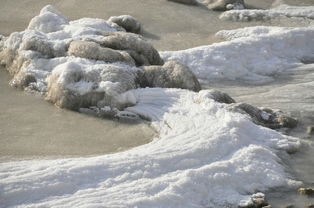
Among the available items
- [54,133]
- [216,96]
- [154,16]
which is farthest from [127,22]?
[54,133]

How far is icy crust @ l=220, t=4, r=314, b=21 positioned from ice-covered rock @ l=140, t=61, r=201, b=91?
3974 mm

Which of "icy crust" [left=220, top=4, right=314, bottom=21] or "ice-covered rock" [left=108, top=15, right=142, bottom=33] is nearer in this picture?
"ice-covered rock" [left=108, top=15, right=142, bottom=33]

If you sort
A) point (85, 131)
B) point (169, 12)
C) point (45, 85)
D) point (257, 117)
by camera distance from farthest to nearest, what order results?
point (169, 12) → point (45, 85) → point (257, 117) → point (85, 131)

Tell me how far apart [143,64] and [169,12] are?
3658mm

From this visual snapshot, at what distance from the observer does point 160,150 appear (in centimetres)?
510

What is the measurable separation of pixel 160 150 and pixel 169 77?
183 cm

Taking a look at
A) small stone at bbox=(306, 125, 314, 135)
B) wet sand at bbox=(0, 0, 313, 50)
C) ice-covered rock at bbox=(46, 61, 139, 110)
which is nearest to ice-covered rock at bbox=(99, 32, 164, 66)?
ice-covered rock at bbox=(46, 61, 139, 110)

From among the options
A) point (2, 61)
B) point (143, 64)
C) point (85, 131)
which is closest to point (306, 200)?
point (85, 131)

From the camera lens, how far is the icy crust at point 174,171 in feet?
14.3

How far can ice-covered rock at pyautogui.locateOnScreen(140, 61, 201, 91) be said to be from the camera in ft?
22.1

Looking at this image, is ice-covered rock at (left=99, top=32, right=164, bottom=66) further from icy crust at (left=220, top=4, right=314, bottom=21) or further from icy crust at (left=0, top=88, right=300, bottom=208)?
icy crust at (left=220, top=4, right=314, bottom=21)

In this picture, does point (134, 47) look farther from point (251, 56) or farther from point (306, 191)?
point (306, 191)

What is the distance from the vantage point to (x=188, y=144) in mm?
5254

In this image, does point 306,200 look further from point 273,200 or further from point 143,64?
point 143,64
